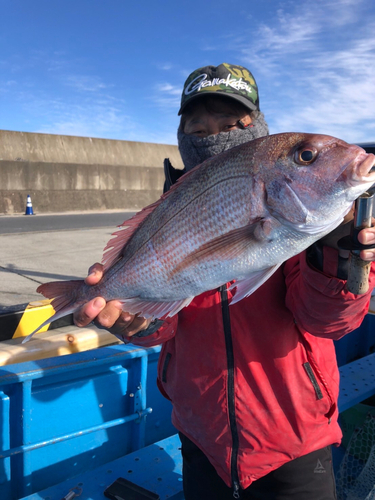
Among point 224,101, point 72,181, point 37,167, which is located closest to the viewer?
point 224,101

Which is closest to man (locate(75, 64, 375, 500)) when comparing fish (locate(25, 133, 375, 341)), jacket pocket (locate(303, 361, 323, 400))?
jacket pocket (locate(303, 361, 323, 400))

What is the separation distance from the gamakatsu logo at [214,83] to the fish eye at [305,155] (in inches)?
23.6

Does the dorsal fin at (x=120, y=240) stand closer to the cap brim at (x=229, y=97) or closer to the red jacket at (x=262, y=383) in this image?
the red jacket at (x=262, y=383)

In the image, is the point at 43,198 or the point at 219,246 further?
the point at 43,198

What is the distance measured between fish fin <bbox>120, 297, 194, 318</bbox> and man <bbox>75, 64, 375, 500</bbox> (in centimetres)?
4

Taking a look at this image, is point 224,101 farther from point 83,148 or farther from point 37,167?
point 83,148

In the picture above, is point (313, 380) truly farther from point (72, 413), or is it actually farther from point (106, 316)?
point (72, 413)

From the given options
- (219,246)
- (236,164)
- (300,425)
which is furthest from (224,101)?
(300,425)

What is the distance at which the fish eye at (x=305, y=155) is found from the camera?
1.23 metres

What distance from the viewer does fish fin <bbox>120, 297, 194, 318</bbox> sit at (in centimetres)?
142

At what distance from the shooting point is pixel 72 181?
1714cm

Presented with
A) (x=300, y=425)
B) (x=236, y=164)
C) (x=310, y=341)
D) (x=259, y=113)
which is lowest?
(x=300, y=425)

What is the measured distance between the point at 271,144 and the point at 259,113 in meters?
0.61

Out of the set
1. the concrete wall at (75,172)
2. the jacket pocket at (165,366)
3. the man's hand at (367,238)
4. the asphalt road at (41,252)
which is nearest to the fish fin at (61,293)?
the jacket pocket at (165,366)
